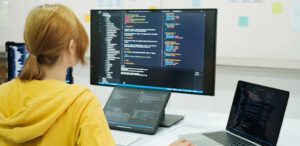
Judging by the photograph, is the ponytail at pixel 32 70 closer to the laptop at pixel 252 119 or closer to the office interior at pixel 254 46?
the laptop at pixel 252 119

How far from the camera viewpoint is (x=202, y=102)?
10.7 feet

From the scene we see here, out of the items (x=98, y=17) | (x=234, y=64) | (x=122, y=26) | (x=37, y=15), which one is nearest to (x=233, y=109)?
(x=122, y=26)

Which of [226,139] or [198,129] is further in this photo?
[198,129]

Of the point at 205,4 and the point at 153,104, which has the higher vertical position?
the point at 205,4

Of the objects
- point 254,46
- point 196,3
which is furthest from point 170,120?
point 196,3

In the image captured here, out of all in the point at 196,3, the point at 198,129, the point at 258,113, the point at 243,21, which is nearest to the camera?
the point at 258,113

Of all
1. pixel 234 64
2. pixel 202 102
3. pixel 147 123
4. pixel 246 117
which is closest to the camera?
pixel 246 117

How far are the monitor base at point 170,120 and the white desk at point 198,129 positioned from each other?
0.02 m

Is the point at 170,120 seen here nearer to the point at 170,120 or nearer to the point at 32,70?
the point at 170,120

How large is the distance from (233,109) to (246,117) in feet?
0.31

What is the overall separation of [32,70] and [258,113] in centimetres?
90

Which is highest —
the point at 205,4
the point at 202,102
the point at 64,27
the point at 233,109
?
the point at 205,4

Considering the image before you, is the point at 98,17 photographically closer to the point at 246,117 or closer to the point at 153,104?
the point at 153,104

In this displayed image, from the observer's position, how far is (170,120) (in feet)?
6.38
